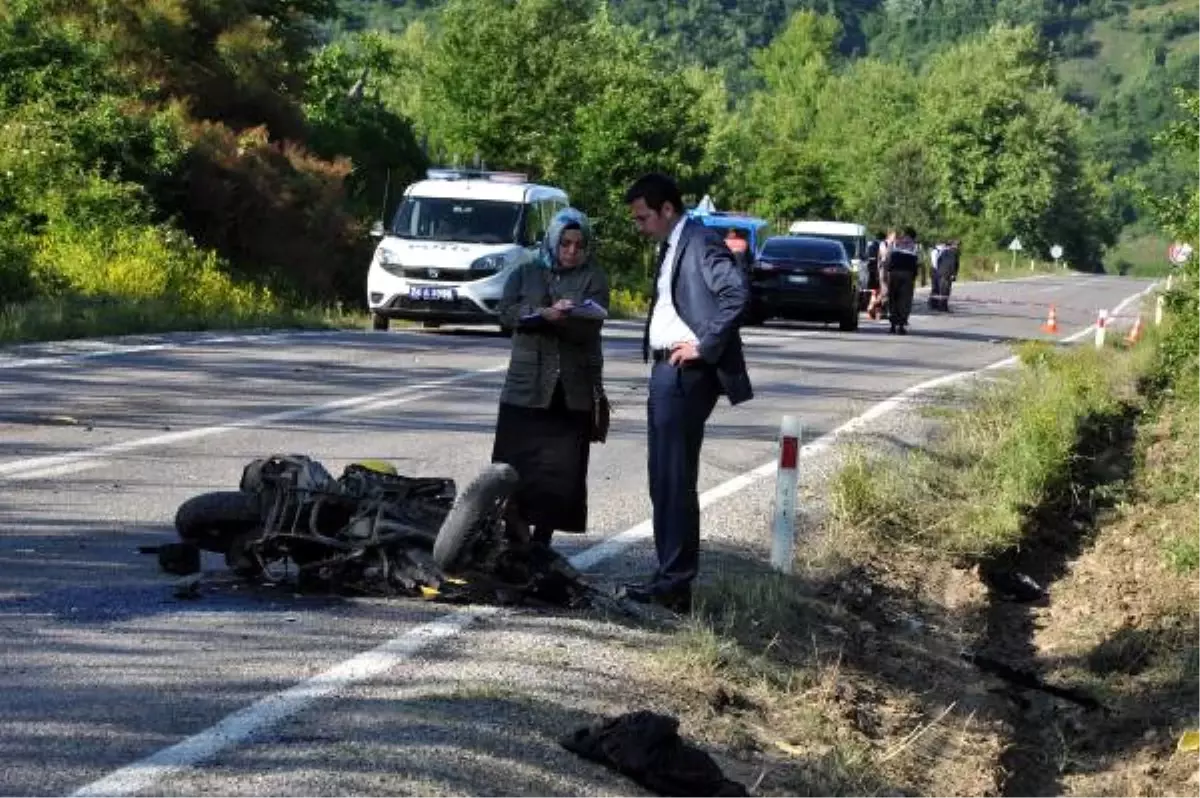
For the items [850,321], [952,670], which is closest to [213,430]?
[952,670]

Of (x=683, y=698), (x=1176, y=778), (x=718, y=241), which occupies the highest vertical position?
(x=718, y=241)

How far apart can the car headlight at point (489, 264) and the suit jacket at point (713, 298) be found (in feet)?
62.7

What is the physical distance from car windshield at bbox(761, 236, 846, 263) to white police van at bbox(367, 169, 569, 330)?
7.89m

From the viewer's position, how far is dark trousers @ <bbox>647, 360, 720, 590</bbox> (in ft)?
32.1

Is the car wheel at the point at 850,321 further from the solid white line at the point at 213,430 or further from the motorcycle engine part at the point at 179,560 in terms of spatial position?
the motorcycle engine part at the point at 179,560

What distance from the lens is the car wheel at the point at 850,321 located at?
126ft

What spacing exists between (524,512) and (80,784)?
4.32m

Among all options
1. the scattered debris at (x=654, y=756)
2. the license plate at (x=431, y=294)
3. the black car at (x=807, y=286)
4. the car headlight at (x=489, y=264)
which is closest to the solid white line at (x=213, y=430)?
the scattered debris at (x=654, y=756)

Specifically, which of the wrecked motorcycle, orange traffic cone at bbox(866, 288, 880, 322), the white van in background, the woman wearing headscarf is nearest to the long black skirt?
the woman wearing headscarf

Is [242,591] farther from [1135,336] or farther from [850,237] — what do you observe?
[850,237]

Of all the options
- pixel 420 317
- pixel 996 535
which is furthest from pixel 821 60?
pixel 996 535

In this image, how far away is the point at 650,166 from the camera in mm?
53406

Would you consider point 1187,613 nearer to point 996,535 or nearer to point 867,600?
point 996,535

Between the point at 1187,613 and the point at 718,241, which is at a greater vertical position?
the point at 718,241
